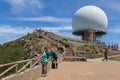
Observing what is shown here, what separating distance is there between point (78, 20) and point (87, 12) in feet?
9.86

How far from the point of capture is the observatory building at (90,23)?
75.8 meters

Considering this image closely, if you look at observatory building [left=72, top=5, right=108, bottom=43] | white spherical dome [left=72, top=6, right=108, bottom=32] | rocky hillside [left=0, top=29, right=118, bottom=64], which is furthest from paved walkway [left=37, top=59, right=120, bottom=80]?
white spherical dome [left=72, top=6, right=108, bottom=32]

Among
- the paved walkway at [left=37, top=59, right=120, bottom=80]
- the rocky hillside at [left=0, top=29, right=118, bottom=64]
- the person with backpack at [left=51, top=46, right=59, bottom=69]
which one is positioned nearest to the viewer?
the paved walkway at [left=37, top=59, right=120, bottom=80]

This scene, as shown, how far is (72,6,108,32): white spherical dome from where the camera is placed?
76.1 m

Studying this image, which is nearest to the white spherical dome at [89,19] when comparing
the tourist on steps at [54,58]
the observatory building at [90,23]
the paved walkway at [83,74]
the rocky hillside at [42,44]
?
the observatory building at [90,23]

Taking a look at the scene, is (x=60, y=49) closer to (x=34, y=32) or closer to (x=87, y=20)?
(x=34, y=32)

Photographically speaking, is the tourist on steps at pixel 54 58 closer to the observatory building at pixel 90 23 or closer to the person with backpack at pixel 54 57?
the person with backpack at pixel 54 57

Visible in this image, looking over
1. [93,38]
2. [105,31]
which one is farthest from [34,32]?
[105,31]

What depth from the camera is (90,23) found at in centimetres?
7594

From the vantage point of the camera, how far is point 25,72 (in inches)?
634

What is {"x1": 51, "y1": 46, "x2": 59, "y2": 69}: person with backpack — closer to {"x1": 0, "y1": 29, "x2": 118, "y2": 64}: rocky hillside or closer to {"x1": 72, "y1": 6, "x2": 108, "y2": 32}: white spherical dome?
{"x1": 0, "y1": 29, "x2": 118, "y2": 64}: rocky hillside

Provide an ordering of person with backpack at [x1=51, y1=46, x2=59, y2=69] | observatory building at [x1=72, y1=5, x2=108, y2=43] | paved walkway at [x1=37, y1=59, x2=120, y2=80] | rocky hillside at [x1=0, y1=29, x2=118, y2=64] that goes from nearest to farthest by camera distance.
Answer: paved walkway at [x1=37, y1=59, x2=120, y2=80] < person with backpack at [x1=51, y1=46, x2=59, y2=69] < rocky hillside at [x1=0, y1=29, x2=118, y2=64] < observatory building at [x1=72, y1=5, x2=108, y2=43]

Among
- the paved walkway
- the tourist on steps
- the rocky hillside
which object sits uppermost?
the rocky hillside

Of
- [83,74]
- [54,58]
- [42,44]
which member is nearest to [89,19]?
[42,44]
